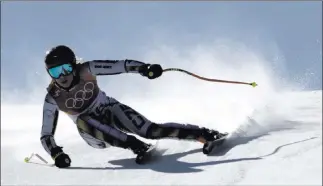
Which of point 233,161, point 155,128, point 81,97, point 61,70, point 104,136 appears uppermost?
point 61,70

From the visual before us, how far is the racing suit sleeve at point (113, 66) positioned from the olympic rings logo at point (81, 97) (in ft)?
0.97

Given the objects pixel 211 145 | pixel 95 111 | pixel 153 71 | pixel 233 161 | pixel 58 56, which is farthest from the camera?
pixel 95 111

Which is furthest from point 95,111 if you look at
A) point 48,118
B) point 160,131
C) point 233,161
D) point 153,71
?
point 233,161

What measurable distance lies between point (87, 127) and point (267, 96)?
3117mm

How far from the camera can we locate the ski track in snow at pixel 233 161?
4699 mm

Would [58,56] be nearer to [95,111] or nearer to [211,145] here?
[95,111]

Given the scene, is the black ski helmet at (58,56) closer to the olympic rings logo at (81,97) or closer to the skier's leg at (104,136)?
the olympic rings logo at (81,97)

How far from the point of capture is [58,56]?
6.96 m

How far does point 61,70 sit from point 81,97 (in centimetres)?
59

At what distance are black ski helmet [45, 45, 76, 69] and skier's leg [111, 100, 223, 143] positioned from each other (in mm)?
1019

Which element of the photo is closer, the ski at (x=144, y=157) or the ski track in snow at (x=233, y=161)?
the ski track in snow at (x=233, y=161)

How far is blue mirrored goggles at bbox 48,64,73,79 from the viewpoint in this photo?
A: 23.0 feet

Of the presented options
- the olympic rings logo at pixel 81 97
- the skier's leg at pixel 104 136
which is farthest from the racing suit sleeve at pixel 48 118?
the skier's leg at pixel 104 136

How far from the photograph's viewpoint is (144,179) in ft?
18.4
